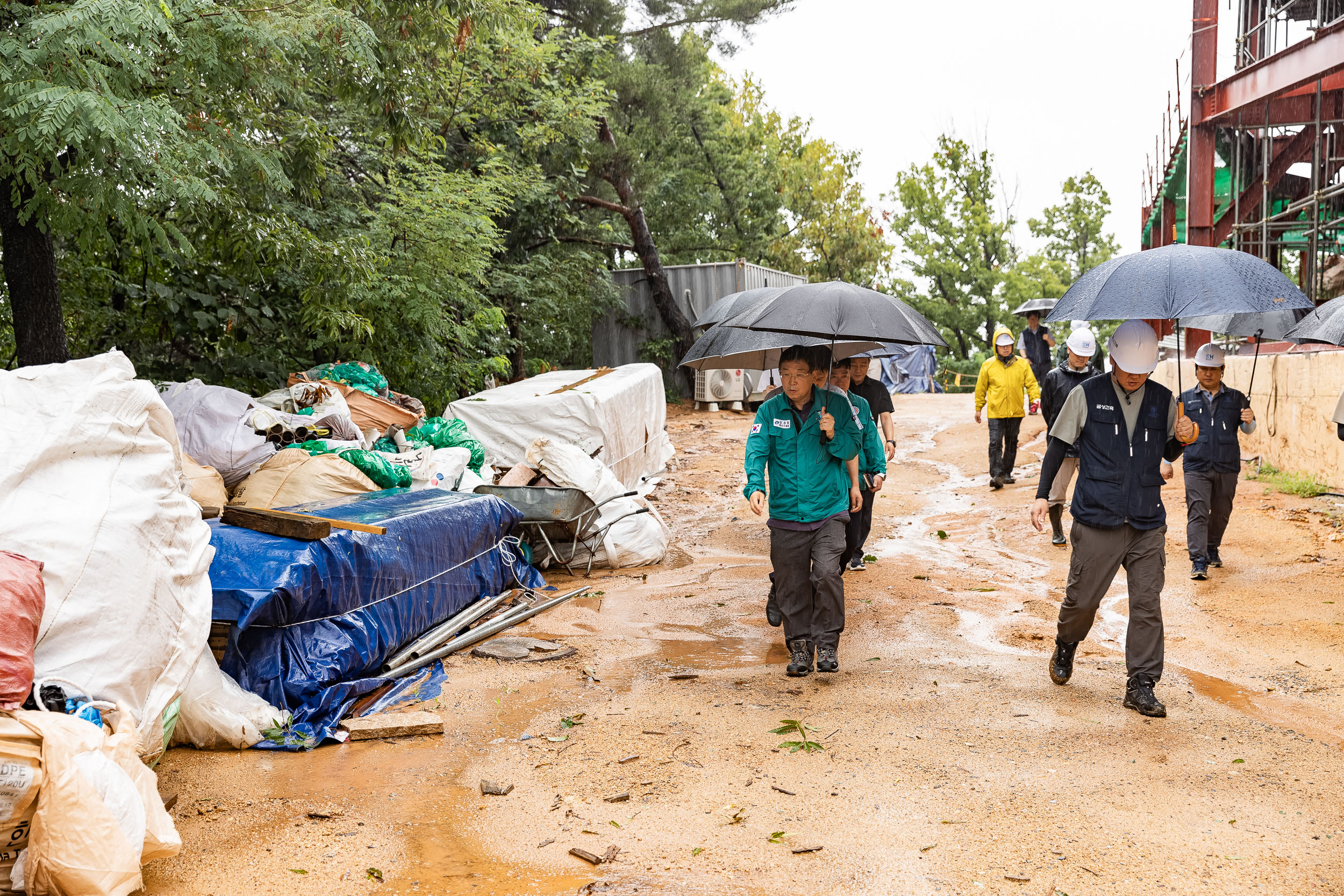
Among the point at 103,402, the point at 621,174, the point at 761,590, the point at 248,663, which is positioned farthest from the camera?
the point at 621,174

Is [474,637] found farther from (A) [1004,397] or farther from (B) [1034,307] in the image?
(B) [1034,307]

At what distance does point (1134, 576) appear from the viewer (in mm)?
4793

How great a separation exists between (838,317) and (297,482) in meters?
3.78

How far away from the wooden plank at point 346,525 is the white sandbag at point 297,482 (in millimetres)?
1224

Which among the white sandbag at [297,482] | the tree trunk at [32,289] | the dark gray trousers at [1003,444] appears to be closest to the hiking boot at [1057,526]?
the dark gray trousers at [1003,444]

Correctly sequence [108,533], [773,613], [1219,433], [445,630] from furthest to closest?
[1219,433], [773,613], [445,630], [108,533]

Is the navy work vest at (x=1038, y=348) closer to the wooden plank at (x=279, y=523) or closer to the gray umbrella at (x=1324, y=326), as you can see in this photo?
the gray umbrella at (x=1324, y=326)

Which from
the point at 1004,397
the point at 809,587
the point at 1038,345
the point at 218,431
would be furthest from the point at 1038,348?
the point at 218,431

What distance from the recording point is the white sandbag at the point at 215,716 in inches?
167

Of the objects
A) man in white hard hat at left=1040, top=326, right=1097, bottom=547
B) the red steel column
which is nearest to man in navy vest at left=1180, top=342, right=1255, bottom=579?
man in white hard hat at left=1040, top=326, right=1097, bottom=547

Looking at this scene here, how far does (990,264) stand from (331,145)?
113 ft

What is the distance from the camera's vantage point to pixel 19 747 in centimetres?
279

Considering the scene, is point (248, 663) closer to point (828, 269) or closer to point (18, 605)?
point (18, 605)

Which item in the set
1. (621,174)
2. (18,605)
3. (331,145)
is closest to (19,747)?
(18,605)
